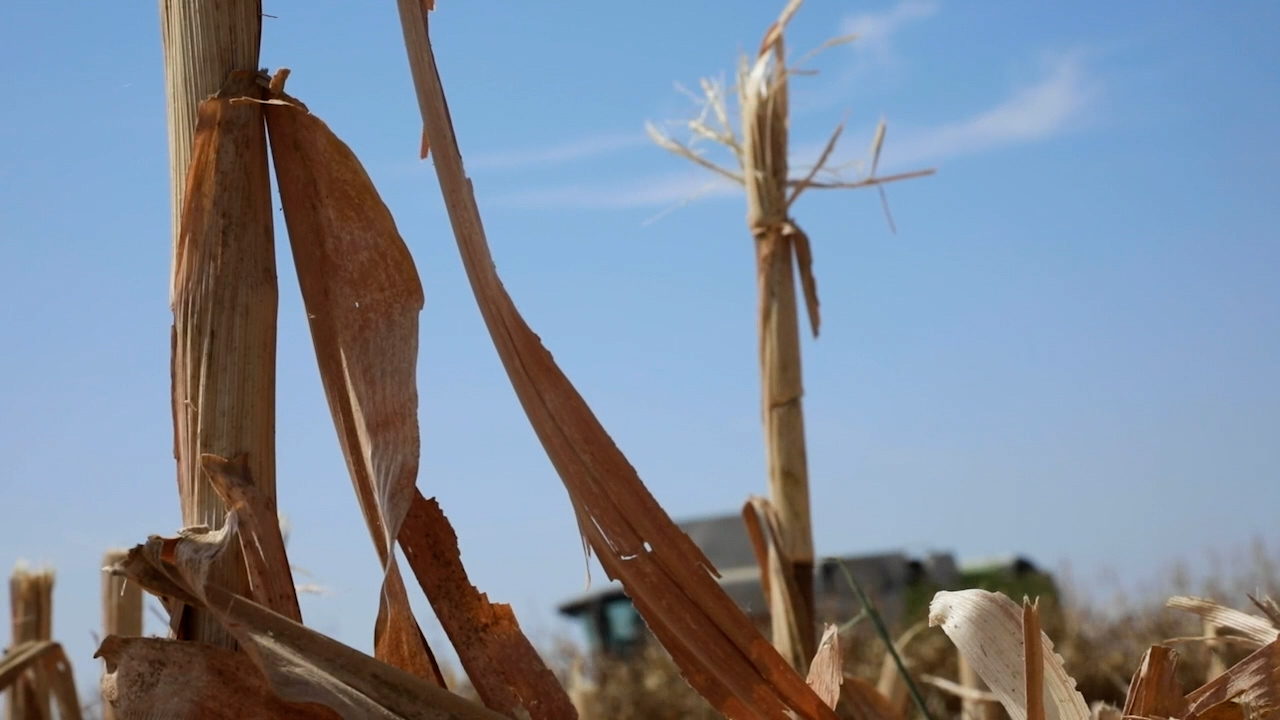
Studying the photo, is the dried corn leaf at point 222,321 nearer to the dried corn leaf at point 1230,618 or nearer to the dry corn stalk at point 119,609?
the dried corn leaf at point 1230,618

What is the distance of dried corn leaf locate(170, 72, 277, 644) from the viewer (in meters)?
0.62

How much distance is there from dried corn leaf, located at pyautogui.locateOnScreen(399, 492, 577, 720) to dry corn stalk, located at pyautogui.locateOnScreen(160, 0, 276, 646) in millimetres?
92

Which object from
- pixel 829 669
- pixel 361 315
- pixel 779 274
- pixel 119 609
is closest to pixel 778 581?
pixel 779 274

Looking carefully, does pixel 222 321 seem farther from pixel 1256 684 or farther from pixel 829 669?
pixel 1256 684

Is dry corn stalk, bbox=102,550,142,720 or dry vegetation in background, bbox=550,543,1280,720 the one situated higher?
dry corn stalk, bbox=102,550,142,720

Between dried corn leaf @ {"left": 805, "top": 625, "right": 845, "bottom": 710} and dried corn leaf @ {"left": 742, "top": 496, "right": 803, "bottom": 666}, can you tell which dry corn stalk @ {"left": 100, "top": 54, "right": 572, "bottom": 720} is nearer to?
dried corn leaf @ {"left": 805, "top": 625, "right": 845, "bottom": 710}

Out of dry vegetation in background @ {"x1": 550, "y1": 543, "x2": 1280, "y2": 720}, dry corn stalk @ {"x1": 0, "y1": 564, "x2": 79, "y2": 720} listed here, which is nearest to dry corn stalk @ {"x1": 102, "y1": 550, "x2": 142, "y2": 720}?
dry corn stalk @ {"x1": 0, "y1": 564, "x2": 79, "y2": 720}

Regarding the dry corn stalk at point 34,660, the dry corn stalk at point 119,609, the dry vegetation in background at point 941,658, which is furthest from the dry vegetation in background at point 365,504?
the dry vegetation in background at point 941,658

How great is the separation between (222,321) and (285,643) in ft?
0.55

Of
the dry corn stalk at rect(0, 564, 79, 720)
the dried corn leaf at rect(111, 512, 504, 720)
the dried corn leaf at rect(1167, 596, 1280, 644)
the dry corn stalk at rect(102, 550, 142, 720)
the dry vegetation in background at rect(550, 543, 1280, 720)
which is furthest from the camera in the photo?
the dry vegetation in background at rect(550, 543, 1280, 720)

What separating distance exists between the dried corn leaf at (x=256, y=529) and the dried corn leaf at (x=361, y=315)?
53 mm

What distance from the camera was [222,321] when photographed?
0.62 meters

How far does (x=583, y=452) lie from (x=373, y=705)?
0.56ft

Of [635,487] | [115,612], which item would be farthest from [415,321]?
[115,612]
